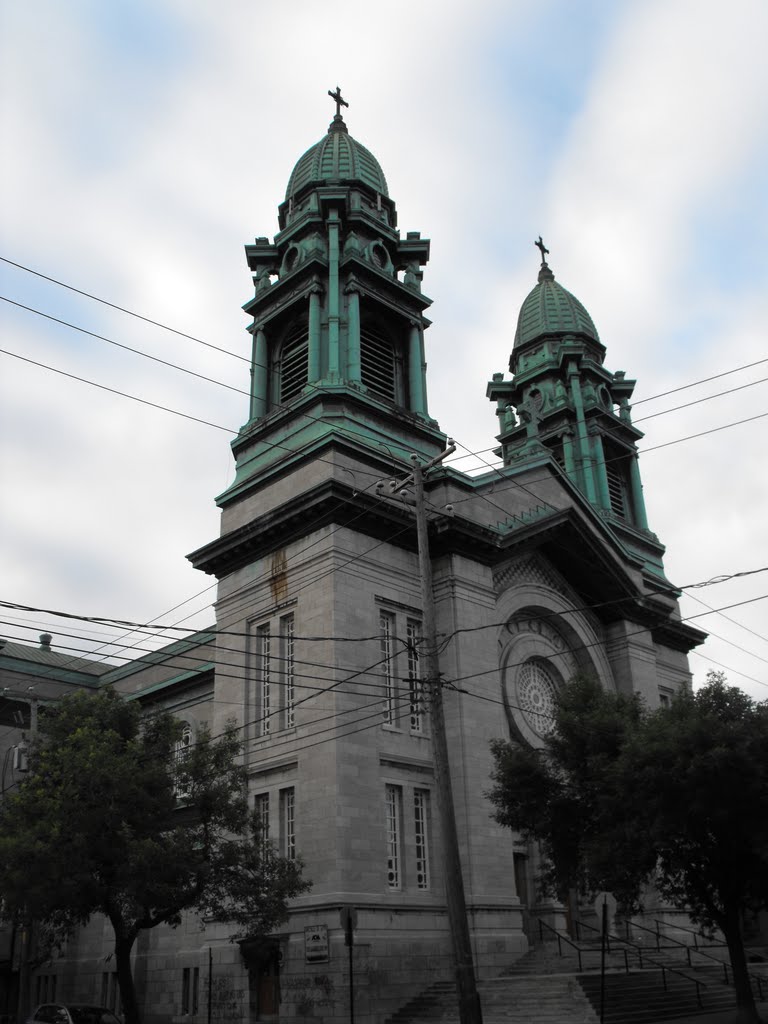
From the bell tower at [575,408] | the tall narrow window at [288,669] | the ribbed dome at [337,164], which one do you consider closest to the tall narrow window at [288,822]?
the tall narrow window at [288,669]

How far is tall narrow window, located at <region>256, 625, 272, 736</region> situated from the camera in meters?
30.8

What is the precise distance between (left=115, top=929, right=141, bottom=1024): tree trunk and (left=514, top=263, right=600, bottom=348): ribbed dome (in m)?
39.6

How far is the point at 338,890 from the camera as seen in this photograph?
1003 inches

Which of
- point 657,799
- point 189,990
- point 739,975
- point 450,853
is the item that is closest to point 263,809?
point 189,990

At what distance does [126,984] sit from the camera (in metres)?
22.5

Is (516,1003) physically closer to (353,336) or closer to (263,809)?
(263,809)

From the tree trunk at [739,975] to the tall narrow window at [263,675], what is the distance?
46.4ft

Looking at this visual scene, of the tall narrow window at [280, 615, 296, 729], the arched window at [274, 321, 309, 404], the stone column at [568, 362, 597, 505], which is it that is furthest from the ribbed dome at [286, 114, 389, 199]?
the tall narrow window at [280, 615, 296, 729]

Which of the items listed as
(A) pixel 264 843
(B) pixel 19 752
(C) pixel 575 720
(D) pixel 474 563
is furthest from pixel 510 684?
(B) pixel 19 752

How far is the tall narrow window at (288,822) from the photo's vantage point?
1097 inches

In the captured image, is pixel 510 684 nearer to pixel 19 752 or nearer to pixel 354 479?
pixel 354 479

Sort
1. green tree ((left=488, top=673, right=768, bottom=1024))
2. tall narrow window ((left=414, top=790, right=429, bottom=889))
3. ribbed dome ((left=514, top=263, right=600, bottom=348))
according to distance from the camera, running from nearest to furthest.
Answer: green tree ((left=488, top=673, right=768, bottom=1024))
tall narrow window ((left=414, top=790, right=429, bottom=889))
ribbed dome ((left=514, top=263, right=600, bottom=348))

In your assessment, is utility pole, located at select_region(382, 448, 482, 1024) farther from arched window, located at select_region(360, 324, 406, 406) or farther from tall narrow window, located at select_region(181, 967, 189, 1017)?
arched window, located at select_region(360, 324, 406, 406)

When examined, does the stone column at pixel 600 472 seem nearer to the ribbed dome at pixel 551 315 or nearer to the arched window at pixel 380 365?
the ribbed dome at pixel 551 315
